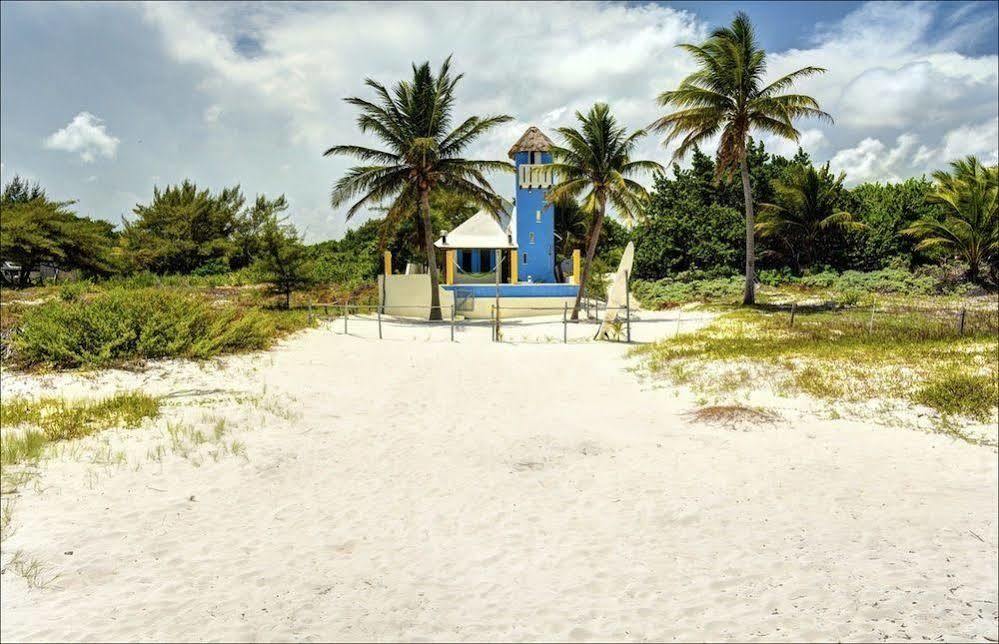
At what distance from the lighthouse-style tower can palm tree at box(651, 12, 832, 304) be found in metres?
8.73

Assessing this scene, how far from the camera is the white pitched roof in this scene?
34062mm

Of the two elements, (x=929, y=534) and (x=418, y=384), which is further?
(x=418, y=384)

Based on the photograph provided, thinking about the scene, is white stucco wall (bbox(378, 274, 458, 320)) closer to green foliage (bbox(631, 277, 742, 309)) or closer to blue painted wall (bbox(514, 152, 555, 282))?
blue painted wall (bbox(514, 152, 555, 282))

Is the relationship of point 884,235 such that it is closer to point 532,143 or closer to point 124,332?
point 532,143

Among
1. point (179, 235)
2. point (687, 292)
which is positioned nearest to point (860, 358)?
point (687, 292)

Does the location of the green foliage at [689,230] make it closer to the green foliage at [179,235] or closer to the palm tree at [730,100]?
the palm tree at [730,100]

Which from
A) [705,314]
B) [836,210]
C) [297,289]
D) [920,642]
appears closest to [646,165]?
[705,314]

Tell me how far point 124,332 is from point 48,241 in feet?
71.4

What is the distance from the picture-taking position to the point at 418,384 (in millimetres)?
12992

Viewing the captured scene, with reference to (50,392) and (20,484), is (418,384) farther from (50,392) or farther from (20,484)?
(20,484)

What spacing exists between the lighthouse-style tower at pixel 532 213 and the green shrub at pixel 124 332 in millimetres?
21149

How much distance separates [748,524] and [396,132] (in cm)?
2289

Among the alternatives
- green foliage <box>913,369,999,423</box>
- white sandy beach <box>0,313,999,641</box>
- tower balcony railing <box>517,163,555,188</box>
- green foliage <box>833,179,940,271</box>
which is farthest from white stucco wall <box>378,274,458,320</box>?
green foliage <box>833,179,940,271</box>

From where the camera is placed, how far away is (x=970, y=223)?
28.7 metres
